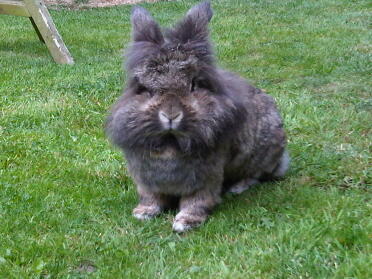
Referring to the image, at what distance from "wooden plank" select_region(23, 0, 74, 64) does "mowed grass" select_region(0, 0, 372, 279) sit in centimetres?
19

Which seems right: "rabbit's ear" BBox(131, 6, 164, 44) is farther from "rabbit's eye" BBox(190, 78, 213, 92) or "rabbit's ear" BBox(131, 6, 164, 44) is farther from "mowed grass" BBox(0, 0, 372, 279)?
"mowed grass" BBox(0, 0, 372, 279)

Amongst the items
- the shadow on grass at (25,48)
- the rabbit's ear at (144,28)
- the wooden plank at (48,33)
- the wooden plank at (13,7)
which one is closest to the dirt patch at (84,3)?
the shadow on grass at (25,48)

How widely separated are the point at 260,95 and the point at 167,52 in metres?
1.20

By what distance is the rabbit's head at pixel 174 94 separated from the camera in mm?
3375

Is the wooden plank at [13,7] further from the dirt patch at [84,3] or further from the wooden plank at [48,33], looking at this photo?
the dirt patch at [84,3]

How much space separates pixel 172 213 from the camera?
404 cm

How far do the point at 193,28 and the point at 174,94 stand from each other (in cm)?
52

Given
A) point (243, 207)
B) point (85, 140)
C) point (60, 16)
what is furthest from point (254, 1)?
point (243, 207)

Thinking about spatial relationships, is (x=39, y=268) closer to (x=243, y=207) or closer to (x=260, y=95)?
(x=243, y=207)

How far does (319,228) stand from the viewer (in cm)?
347

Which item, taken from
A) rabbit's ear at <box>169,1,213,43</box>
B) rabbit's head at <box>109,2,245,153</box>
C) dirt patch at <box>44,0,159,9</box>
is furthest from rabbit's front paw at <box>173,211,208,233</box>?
dirt patch at <box>44,0,159,9</box>

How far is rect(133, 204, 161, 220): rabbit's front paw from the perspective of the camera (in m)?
3.92

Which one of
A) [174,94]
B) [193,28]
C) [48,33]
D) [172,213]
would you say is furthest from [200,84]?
[48,33]

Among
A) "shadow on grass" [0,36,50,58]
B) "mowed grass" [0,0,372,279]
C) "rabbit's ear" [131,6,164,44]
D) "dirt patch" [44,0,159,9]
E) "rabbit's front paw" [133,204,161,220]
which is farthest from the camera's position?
"dirt patch" [44,0,159,9]
